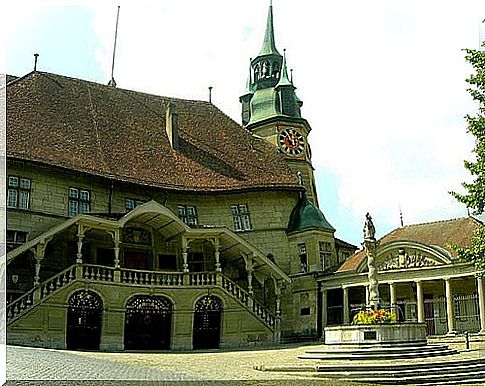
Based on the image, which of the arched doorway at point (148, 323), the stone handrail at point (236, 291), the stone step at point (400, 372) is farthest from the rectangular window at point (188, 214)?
the stone step at point (400, 372)

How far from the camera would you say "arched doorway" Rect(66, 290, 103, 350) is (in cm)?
2919

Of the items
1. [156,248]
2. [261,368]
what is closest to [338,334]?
[261,368]

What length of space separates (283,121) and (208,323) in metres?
21.0

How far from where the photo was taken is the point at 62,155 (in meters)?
32.3

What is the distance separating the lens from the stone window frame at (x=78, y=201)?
32.2 m

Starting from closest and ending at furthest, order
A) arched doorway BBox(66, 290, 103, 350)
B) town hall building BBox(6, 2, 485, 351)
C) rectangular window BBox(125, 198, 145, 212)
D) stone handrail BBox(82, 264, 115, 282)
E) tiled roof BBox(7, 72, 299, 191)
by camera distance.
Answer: arched doorway BBox(66, 290, 103, 350) → stone handrail BBox(82, 264, 115, 282) → town hall building BBox(6, 2, 485, 351) → tiled roof BBox(7, 72, 299, 191) → rectangular window BBox(125, 198, 145, 212)

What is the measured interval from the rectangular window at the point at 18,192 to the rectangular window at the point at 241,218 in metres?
11.7

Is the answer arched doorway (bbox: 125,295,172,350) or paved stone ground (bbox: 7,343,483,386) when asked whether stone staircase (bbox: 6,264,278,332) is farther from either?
paved stone ground (bbox: 7,343,483,386)

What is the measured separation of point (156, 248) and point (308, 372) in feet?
59.6

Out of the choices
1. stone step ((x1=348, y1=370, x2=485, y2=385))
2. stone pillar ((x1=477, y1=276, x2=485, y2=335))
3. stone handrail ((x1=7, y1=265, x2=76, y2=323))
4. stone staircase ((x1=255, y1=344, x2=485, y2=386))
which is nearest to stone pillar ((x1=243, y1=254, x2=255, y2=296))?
stone handrail ((x1=7, y1=265, x2=76, y2=323))

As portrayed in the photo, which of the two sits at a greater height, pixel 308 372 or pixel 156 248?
pixel 156 248

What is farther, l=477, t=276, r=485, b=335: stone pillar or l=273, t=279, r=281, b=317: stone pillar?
l=273, t=279, r=281, b=317: stone pillar

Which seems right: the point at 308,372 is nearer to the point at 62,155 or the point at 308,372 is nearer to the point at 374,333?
the point at 374,333

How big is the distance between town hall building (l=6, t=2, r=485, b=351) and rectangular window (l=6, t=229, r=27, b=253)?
2.5 inches
